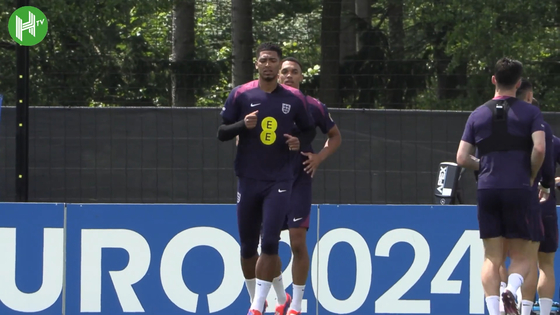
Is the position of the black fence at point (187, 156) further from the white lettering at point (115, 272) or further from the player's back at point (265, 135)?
the player's back at point (265, 135)

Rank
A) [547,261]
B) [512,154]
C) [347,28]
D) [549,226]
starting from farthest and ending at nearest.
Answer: [347,28]
[547,261]
[549,226]
[512,154]

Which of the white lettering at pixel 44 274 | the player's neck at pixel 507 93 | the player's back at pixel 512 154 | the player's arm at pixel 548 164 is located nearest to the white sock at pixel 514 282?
the player's back at pixel 512 154

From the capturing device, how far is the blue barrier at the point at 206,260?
7.88 metres

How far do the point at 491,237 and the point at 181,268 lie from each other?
2.60m

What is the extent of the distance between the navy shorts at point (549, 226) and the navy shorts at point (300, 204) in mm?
1763

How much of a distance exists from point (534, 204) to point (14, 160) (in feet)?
18.7

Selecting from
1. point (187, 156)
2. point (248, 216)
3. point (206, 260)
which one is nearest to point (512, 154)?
point (248, 216)

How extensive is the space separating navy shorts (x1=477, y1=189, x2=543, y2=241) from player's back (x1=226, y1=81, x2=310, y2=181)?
1364 mm

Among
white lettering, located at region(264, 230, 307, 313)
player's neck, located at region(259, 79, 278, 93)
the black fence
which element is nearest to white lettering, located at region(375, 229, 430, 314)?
white lettering, located at region(264, 230, 307, 313)

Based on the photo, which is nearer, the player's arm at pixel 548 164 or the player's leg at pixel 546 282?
the player's arm at pixel 548 164

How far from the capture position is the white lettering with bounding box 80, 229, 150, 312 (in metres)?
7.87

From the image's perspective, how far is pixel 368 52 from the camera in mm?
13445

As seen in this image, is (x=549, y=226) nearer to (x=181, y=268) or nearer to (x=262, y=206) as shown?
(x=262, y=206)

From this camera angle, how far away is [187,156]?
10.4m
